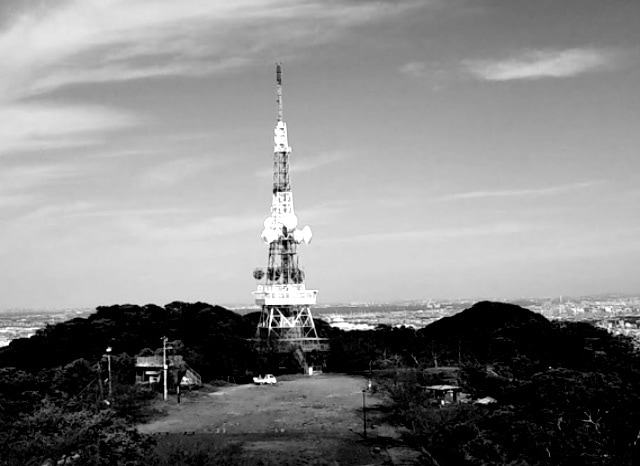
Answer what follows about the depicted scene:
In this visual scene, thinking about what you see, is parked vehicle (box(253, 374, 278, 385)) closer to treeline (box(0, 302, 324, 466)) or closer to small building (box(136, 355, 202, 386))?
treeline (box(0, 302, 324, 466))

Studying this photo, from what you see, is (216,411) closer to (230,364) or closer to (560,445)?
(230,364)

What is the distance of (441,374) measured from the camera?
132ft

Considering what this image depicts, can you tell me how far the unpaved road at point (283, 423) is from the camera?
2538 centimetres

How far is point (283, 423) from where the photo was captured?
103ft

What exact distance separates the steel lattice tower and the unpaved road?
1030 cm

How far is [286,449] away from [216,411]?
33.1ft

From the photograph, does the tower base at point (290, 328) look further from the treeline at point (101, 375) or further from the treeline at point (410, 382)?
the treeline at point (101, 375)

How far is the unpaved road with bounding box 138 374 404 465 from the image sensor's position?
83.3 ft

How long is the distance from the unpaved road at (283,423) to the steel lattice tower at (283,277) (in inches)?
405

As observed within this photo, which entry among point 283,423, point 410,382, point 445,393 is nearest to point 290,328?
point 410,382

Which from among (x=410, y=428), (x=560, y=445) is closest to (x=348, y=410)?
(x=410, y=428)

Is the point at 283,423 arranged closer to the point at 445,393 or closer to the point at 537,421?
the point at 445,393

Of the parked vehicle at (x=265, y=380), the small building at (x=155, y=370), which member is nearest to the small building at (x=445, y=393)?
the parked vehicle at (x=265, y=380)

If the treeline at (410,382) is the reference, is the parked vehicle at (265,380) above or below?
Result: below
